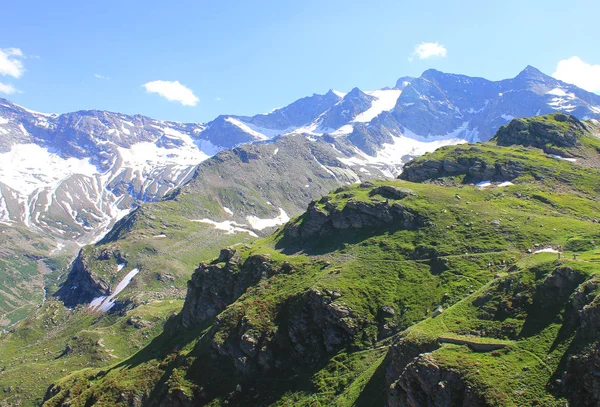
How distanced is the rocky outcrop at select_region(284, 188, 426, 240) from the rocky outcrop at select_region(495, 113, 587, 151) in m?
85.4

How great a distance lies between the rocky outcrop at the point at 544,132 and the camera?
163875mm

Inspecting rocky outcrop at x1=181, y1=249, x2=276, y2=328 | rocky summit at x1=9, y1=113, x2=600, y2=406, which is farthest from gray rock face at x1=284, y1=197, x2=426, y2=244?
rocky outcrop at x1=181, y1=249, x2=276, y2=328

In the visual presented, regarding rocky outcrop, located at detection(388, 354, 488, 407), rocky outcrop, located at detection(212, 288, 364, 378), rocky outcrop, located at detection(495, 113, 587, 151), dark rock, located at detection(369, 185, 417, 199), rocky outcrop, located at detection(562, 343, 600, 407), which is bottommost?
rocky outcrop, located at detection(212, 288, 364, 378)

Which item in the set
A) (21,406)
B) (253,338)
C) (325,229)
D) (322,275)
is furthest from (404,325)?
(21,406)

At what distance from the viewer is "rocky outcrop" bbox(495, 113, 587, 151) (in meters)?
164

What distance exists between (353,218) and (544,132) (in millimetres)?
106492

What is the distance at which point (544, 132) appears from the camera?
169875 millimetres

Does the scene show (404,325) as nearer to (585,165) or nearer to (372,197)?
(372,197)

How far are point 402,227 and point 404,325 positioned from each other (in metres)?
38.0

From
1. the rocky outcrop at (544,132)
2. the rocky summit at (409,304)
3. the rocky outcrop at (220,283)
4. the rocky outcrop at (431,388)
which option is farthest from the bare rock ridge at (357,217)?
the rocky outcrop at (544,132)

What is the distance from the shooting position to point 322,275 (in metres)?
91.8

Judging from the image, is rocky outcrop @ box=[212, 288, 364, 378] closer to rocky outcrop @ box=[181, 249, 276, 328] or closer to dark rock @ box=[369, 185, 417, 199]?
rocky outcrop @ box=[181, 249, 276, 328]

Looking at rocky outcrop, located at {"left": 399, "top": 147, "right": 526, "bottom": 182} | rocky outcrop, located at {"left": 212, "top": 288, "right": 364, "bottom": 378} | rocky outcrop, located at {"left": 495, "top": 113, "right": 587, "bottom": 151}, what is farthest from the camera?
rocky outcrop, located at {"left": 495, "top": 113, "right": 587, "bottom": 151}

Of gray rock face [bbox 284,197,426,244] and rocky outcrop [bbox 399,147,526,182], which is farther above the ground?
rocky outcrop [bbox 399,147,526,182]
